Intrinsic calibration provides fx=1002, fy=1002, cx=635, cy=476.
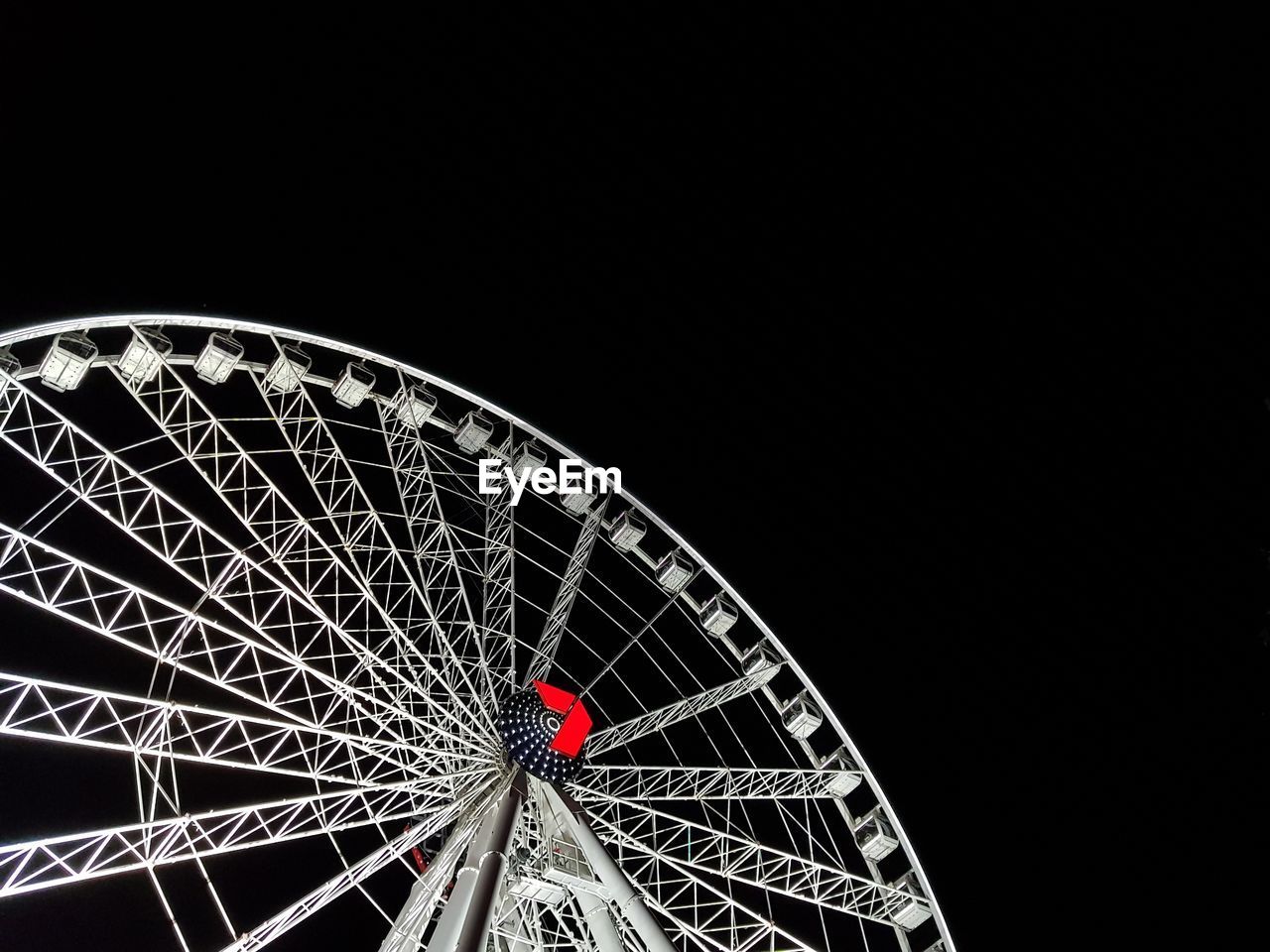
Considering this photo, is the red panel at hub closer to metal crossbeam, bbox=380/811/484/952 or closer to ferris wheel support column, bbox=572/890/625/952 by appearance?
metal crossbeam, bbox=380/811/484/952

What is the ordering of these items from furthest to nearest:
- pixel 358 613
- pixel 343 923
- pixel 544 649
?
pixel 343 923
pixel 358 613
pixel 544 649

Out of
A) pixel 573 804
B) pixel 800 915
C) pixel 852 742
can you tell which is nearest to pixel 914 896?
pixel 852 742

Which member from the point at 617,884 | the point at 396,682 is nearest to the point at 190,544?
the point at 396,682

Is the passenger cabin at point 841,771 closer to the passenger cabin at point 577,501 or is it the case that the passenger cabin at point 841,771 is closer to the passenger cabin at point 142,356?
the passenger cabin at point 577,501

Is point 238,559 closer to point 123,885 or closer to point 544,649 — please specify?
point 544,649

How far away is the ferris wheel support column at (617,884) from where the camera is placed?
13836mm

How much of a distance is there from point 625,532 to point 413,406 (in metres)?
5.25

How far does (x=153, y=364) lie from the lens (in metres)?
16.7

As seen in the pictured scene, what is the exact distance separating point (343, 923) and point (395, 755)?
13.1 meters

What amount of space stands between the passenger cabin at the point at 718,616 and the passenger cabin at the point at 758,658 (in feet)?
2.68

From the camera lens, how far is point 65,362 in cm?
1555

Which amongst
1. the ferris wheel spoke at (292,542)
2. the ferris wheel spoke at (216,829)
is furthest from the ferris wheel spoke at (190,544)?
the ferris wheel spoke at (216,829)

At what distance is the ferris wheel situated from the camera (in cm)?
1588

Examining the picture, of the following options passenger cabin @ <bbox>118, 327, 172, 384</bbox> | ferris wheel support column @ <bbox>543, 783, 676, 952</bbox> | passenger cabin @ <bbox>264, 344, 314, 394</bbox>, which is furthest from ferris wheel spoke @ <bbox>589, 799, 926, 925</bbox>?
passenger cabin @ <bbox>118, 327, 172, 384</bbox>
